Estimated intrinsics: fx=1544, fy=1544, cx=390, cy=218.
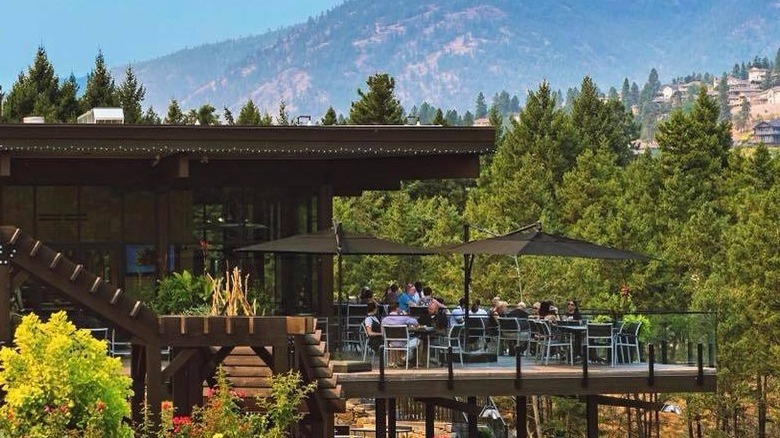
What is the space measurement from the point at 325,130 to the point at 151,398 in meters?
8.05

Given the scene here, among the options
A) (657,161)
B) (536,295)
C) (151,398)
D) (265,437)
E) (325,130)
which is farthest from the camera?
(657,161)

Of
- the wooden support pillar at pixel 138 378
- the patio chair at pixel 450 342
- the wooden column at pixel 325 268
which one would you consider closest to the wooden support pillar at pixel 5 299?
the wooden support pillar at pixel 138 378

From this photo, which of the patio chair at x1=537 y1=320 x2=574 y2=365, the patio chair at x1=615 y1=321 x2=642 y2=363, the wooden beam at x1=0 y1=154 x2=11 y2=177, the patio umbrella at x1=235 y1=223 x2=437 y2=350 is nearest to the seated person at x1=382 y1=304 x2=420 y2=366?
the patio umbrella at x1=235 y1=223 x2=437 y2=350

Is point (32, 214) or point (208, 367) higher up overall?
point (32, 214)

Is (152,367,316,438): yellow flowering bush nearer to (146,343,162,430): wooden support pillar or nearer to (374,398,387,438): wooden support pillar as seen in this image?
(146,343,162,430): wooden support pillar

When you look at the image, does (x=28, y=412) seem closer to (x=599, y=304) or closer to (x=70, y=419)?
(x=70, y=419)

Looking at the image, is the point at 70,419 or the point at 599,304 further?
the point at 599,304

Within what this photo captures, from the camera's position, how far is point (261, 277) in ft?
92.0

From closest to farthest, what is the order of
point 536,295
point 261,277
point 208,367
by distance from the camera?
point 208,367, point 261,277, point 536,295

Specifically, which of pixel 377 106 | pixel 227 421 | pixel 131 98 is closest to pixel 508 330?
pixel 227 421

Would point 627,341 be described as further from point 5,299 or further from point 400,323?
point 5,299

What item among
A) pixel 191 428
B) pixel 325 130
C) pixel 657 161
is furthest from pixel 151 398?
pixel 657 161

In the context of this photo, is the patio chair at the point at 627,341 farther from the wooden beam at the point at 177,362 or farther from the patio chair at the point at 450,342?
the wooden beam at the point at 177,362

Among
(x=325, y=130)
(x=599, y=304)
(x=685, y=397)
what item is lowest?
(x=685, y=397)
